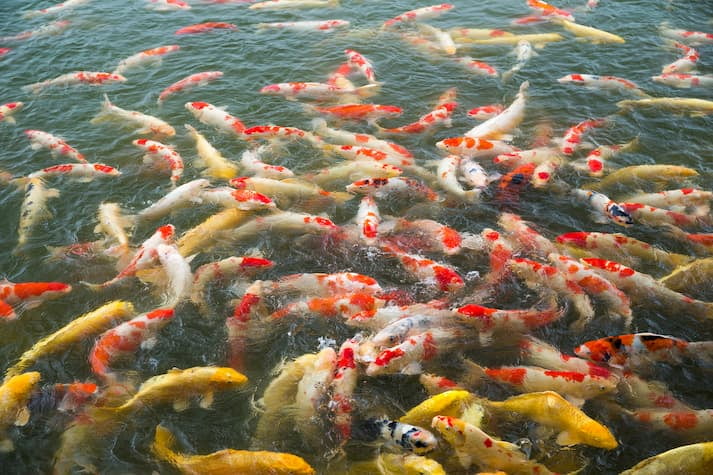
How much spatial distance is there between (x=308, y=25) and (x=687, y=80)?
9.62 metres

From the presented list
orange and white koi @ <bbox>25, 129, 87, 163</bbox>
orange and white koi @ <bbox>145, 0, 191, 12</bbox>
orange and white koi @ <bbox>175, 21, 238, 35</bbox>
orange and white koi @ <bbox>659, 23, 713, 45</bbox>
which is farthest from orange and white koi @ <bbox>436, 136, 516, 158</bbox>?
orange and white koi @ <bbox>145, 0, 191, 12</bbox>

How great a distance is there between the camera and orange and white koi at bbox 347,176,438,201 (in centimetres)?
894

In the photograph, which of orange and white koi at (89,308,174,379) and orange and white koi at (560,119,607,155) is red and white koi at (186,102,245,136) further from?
orange and white koi at (560,119,607,155)

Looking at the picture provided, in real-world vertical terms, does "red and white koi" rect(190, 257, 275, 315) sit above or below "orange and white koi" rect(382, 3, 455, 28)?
below

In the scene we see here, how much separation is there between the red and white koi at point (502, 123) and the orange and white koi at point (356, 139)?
1408 mm

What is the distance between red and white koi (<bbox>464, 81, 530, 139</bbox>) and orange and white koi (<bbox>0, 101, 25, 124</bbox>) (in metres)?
9.98

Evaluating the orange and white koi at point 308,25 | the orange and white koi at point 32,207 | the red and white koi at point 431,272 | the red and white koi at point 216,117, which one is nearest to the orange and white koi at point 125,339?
the orange and white koi at point 32,207

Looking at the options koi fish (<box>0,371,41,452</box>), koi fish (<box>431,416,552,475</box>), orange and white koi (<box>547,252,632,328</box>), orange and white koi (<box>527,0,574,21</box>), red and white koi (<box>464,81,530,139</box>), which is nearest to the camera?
koi fish (<box>431,416,552,475</box>)

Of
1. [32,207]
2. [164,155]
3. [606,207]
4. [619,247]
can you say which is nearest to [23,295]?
[32,207]

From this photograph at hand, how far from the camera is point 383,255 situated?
7.82 meters

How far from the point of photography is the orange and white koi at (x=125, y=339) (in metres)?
6.55

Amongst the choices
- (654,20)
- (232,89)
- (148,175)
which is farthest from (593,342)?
(654,20)

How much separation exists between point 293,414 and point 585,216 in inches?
215

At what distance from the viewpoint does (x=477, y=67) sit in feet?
41.7
